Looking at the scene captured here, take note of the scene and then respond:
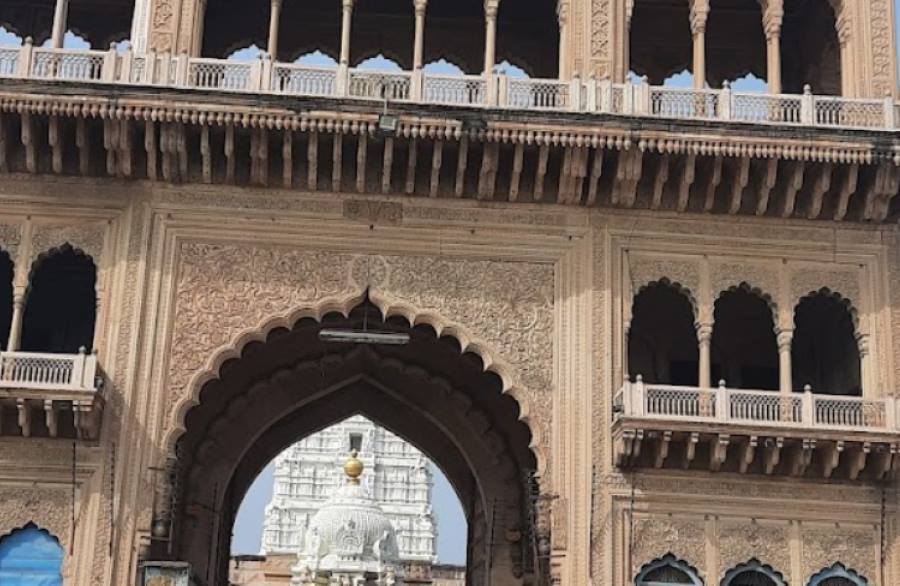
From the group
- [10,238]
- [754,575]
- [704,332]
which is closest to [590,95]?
[704,332]

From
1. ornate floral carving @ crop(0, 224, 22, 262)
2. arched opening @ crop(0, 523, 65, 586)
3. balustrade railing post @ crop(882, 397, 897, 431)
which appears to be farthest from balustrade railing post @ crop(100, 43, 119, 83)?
balustrade railing post @ crop(882, 397, 897, 431)

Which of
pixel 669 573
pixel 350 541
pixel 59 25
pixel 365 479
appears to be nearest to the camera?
pixel 669 573

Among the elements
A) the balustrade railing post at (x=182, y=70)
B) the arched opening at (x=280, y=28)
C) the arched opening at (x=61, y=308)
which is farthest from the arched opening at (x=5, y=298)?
the arched opening at (x=280, y=28)

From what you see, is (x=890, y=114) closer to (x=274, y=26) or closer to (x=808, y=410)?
(x=808, y=410)

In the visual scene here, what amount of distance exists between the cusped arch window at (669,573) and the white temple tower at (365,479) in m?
25.8

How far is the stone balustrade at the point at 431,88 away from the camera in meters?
12.1

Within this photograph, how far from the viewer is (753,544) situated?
1166 cm

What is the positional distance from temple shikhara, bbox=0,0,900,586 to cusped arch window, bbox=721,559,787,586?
→ 0.02 m

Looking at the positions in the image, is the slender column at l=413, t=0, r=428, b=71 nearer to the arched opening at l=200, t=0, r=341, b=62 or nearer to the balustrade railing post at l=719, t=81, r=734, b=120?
the arched opening at l=200, t=0, r=341, b=62

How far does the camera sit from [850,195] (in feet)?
40.7

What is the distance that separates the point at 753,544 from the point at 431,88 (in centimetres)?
471

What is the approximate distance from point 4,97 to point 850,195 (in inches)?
286

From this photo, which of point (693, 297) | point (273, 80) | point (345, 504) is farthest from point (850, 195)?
point (345, 504)

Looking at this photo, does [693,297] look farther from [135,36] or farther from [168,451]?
[135,36]
